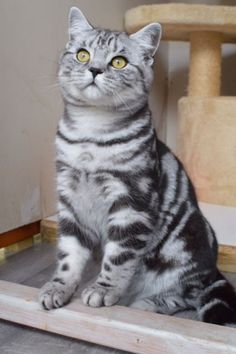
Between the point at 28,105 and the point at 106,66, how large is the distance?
2.13ft

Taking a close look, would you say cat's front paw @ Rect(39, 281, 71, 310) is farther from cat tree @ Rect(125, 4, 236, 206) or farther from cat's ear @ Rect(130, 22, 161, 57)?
cat tree @ Rect(125, 4, 236, 206)

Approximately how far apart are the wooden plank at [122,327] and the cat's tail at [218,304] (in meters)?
0.12

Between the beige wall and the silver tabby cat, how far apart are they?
37 centimetres


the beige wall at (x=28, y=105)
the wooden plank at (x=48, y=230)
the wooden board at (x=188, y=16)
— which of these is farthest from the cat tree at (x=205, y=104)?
the wooden plank at (x=48, y=230)

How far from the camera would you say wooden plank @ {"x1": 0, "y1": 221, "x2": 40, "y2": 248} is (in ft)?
4.96

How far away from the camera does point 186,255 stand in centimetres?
113

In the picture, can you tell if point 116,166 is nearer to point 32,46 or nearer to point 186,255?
point 186,255

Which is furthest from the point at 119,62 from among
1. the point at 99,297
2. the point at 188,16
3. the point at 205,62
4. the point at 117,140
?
the point at 205,62

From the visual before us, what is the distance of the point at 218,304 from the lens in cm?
106

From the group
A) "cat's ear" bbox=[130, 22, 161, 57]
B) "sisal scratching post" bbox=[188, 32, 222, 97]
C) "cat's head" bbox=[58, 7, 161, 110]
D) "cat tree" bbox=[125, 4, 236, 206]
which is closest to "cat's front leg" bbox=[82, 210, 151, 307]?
"cat's head" bbox=[58, 7, 161, 110]

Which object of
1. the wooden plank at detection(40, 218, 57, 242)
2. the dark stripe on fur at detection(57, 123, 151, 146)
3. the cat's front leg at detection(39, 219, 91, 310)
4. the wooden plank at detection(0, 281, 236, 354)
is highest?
the dark stripe on fur at detection(57, 123, 151, 146)

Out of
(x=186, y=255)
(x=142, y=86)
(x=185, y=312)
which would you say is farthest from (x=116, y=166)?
(x=185, y=312)

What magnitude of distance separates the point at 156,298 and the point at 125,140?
42cm

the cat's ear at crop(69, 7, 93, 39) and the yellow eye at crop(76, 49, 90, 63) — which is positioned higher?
the cat's ear at crop(69, 7, 93, 39)
